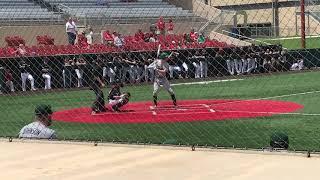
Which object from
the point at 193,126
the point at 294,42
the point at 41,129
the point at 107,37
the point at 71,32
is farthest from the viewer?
the point at 294,42

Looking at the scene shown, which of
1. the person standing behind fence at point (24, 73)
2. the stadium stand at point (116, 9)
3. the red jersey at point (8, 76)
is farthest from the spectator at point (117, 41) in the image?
the red jersey at point (8, 76)

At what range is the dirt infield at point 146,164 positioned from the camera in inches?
222

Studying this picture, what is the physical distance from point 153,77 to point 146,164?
1665cm

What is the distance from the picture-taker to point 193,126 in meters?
12.7

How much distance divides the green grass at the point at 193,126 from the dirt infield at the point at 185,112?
603mm

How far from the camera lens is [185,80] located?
25.7 metres

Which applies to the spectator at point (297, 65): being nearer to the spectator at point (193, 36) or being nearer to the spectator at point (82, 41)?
the spectator at point (193, 36)

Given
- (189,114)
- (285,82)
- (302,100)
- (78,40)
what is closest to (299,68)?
(285,82)

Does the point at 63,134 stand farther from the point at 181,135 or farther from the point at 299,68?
the point at 299,68

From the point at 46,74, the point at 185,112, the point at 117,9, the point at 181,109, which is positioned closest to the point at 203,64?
the point at 117,9

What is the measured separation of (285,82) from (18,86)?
9.52 meters

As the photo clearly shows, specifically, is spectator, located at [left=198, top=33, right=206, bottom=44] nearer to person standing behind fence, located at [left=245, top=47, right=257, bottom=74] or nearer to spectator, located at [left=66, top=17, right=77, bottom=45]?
person standing behind fence, located at [left=245, top=47, right=257, bottom=74]

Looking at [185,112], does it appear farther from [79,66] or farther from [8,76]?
[8,76]

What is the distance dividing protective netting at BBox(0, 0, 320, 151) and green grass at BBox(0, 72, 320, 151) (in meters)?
0.02
